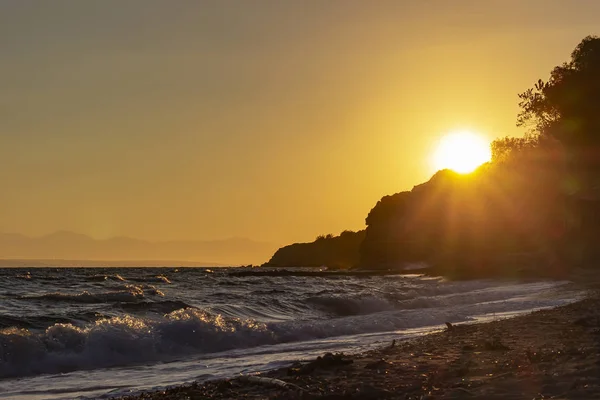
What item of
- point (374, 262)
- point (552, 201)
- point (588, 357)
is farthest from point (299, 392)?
point (374, 262)

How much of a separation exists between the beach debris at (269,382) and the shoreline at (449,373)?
0.06ft

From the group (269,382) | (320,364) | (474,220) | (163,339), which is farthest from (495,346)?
(474,220)

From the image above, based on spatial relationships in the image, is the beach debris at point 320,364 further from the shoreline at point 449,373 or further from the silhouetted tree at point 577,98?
the silhouetted tree at point 577,98

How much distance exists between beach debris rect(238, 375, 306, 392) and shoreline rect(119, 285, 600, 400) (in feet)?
0.06

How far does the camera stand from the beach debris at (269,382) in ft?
34.3

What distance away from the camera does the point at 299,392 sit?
9.98m

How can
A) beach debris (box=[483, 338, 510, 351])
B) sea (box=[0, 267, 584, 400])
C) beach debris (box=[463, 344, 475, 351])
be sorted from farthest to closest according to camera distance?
1. sea (box=[0, 267, 584, 400])
2. beach debris (box=[463, 344, 475, 351])
3. beach debris (box=[483, 338, 510, 351])

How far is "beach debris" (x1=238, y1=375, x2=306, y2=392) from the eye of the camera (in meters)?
10.4

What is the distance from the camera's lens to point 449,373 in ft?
34.8

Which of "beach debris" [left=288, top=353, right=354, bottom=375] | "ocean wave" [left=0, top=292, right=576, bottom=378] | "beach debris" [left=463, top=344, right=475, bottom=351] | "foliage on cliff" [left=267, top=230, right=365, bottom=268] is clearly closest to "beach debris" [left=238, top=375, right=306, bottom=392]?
"beach debris" [left=288, top=353, right=354, bottom=375]

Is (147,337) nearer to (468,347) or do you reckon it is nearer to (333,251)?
(468,347)

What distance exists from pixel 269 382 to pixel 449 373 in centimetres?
287

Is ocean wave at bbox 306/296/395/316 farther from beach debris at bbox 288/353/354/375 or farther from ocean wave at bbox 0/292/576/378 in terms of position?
beach debris at bbox 288/353/354/375

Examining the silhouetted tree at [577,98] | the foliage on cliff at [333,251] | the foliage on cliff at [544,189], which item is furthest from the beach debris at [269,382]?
the foliage on cliff at [333,251]
